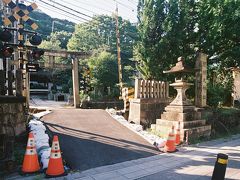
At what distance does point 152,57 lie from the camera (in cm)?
1333

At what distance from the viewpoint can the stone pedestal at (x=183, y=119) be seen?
891 centimetres

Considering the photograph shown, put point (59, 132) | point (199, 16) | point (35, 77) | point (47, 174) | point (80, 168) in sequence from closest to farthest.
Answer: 1. point (47, 174)
2. point (80, 168)
3. point (59, 132)
4. point (199, 16)
5. point (35, 77)

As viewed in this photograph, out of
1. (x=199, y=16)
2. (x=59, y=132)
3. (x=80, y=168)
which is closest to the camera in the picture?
(x=80, y=168)

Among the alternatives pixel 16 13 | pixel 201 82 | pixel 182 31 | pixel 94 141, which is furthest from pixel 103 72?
pixel 94 141

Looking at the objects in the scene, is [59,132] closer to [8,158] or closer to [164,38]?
[8,158]

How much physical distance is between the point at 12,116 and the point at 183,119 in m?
5.83

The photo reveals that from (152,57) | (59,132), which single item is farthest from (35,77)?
(59,132)

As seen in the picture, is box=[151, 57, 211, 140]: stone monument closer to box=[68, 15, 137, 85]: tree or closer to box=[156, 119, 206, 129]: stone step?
box=[156, 119, 206, 129]: stone step

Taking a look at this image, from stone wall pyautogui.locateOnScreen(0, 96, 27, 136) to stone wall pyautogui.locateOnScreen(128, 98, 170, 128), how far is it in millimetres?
5311

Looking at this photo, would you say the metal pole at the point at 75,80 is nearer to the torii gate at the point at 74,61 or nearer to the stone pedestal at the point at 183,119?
the torii gate at the point at 74,61

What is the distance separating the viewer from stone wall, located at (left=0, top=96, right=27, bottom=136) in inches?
262

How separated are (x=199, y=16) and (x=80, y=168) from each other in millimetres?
12227

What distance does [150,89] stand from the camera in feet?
38.1

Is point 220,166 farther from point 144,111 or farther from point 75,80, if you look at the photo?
point 75,80
